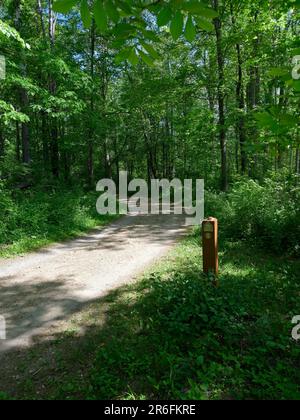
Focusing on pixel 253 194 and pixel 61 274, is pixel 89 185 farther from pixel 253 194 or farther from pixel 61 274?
pixel 61 274

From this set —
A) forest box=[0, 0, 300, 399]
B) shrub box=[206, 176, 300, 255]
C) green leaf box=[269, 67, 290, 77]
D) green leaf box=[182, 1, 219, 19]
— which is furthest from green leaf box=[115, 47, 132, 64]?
shrub box=[206, 176, 300, 255]

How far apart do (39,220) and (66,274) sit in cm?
420

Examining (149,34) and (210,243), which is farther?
(210,243)

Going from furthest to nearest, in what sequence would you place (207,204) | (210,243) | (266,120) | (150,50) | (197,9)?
1. (207,204)
2. (210,243)
3. (266,120)
4. (150,50)
5. (197,9)

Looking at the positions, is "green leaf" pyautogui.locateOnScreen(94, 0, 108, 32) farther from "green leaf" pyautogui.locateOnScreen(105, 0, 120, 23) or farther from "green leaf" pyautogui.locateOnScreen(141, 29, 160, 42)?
"green leaf" pyautogui.locateOnScreen(141, 29, 160, 42)

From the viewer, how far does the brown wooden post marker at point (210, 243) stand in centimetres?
521

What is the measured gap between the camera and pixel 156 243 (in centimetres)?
983

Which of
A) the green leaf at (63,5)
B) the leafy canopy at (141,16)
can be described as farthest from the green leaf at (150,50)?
the green leaf at (63,5)

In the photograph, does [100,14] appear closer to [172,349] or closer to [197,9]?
[197,9]

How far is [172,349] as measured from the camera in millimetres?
3900

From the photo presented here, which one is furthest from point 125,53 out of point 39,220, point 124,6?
point 39,220

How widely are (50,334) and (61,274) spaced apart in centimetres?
248

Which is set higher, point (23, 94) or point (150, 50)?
point (23, 94)
